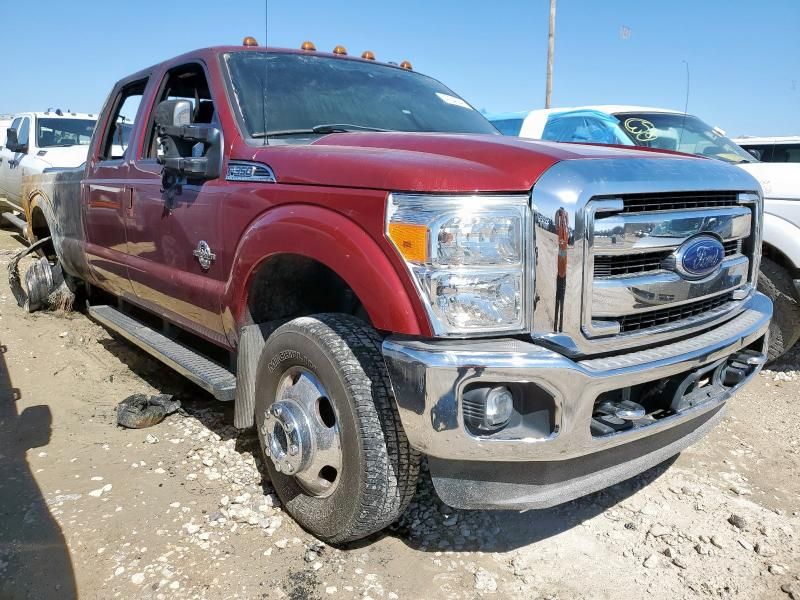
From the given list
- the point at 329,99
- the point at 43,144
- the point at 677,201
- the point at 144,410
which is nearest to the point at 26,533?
the point at 144,410

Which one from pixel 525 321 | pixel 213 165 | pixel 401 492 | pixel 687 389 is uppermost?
pixel 213 165

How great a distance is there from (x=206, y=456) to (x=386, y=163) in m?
2.00

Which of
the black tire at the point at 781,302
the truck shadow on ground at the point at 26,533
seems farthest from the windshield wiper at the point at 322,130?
the black tire at the point at 781,302

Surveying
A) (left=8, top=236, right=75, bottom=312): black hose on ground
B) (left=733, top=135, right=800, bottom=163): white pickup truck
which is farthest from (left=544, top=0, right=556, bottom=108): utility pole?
(left=8, top=236, right=75, bottom=312): black hose on ground

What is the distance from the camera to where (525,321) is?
77.4 inches

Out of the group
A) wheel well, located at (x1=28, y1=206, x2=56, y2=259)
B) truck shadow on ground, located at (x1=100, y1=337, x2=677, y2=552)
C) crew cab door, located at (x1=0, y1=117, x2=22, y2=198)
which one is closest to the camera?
truck shadow on ground, located at (x1=100, y1=337, x2=677, y2=552)

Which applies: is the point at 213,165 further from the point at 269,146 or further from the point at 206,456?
the point at 206,456

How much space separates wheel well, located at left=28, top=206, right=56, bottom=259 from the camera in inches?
245

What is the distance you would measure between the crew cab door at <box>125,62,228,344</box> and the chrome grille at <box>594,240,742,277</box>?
1.67 m

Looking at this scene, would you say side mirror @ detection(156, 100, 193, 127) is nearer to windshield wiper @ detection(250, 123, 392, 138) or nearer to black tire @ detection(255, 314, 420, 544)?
windshield wiper @ detection(250, 123, 392, 138)

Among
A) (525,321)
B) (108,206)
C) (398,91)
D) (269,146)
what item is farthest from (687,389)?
(108,206)

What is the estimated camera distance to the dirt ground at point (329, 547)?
2.31 meters

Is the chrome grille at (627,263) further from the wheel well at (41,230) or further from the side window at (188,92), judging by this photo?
the wheel well at (41,230)

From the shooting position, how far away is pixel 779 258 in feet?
14.4
